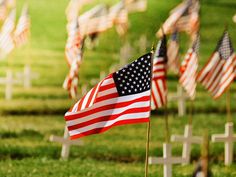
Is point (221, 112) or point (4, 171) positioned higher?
point (221, 112)

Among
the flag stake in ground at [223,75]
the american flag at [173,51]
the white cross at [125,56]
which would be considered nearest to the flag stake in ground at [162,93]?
the flag stake in ground at [223,75]

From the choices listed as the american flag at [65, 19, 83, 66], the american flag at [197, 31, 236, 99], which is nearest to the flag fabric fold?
the american flag at [65, 19, 83, 66]

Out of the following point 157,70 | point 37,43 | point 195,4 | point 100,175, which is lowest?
point 100,175

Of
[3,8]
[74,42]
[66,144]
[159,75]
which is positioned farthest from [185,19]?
[3,8]

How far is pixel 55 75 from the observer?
119 feet

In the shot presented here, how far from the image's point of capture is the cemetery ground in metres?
18.8

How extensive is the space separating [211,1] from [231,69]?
41.5 metres

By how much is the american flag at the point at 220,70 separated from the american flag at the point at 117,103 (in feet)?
20.2

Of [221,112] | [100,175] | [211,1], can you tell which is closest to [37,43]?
[211,1]

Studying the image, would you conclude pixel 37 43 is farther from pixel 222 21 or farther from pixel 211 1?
pixel 211 1

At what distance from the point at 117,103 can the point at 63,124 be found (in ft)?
36.6

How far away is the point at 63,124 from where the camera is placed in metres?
24.8

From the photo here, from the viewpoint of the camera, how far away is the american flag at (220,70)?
64.9ft

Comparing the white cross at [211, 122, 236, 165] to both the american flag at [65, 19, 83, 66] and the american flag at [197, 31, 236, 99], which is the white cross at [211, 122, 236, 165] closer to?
the american flag at [197, 31, 236, 99]
